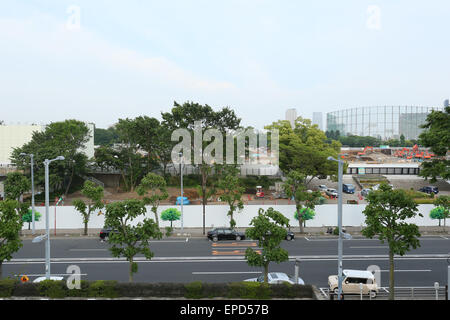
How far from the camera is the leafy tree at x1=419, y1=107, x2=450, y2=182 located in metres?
19.2

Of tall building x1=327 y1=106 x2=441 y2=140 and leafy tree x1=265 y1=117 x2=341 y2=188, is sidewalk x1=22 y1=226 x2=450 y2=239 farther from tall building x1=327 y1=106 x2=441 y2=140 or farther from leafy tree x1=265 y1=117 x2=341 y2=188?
tall building x1=327 y1=106 x2=441 y2=140

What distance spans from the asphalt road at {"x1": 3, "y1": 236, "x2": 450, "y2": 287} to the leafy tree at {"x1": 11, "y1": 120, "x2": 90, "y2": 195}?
543 inches

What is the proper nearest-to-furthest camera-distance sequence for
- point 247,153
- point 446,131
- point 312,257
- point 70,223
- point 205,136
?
point 446,131 → point 312,257 → point 70,223 → point 205,136 → point 247,153

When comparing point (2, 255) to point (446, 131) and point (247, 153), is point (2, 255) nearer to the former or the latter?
point (446, 131)

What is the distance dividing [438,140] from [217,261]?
16.4m

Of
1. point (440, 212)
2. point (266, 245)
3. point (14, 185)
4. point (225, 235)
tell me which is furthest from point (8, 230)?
point (440, 212)

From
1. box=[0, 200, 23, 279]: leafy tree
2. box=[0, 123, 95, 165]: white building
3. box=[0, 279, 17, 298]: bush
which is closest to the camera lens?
box=[0, 279, 17, 298]: bush

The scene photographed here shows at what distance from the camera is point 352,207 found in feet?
105

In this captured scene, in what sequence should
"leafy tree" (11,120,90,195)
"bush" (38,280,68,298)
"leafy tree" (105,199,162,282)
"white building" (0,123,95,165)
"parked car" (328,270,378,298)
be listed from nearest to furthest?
"bush" (38,280,68,298), "leafy tree" (105,199,162,282), "parked car" (328,270,378,298), "leafy tree" (11,120,90,195), "white building" (0,123,95,165)

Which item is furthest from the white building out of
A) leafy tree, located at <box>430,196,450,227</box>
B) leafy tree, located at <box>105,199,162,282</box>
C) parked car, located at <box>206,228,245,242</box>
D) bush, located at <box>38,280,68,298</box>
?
leafy tree, located at <box>430,196,450,227</box>

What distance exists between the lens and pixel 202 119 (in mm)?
39281

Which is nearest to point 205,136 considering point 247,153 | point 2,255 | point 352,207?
point 247,153

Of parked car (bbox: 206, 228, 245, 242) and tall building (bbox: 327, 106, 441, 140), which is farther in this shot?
tall building (bbox: 327, 106, 441, 140)

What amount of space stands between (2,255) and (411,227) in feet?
67.7
